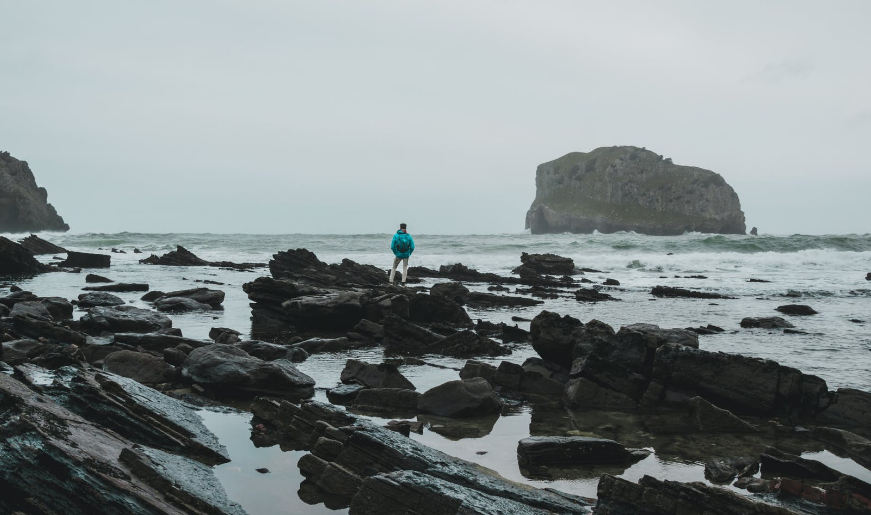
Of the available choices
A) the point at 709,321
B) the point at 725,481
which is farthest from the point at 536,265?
the point at 725,481

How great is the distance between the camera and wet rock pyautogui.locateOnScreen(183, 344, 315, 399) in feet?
31.1

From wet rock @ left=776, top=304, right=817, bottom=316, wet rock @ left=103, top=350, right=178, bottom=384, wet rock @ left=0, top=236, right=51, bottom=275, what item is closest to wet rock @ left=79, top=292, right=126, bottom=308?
wet rock @ left=103, top=350, right=178, bottom=384

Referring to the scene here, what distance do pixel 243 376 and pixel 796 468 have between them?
24.1ft

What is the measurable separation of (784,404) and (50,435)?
32.2 ft

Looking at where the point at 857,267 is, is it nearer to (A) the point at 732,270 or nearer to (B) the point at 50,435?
(A) the point at 732,270

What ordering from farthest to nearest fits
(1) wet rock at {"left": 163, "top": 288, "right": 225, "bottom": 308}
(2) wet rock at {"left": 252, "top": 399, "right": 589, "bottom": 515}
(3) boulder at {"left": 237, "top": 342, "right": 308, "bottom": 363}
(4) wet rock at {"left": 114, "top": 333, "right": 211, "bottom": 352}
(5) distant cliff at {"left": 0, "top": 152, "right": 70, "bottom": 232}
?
(5) distant cliff at {"left": 0, "top": 152, "right": 70, "bottom": 232}, (1) wet rock at {"left": 163, "top": 288, "right": 225, "bottom": 308}, (3) boulder at {"left": 237, "top": 342, "right": 308, "bottom": 363}, (4) wet rock at {"left": 114, "top": 333, "right": 211, "bottom": 352}, (2) wet rock at {"left": 252, "top": 399, "right": 589, "bottom": 515}

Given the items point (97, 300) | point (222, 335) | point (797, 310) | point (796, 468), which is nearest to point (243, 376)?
point (222, 335)

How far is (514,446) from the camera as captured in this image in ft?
25.7

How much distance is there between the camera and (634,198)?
149 m

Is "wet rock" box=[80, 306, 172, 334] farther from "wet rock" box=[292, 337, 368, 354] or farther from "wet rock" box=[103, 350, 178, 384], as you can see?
"wet rock" box=[103, 350, 178, 384]

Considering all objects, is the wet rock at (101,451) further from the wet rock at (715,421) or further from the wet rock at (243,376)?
the wet rock at (715,421)

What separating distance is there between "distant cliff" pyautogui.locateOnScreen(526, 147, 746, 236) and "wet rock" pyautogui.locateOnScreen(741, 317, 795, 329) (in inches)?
4925

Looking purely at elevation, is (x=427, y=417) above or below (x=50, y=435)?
below

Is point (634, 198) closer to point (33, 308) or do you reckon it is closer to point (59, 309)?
point (59, 309)
